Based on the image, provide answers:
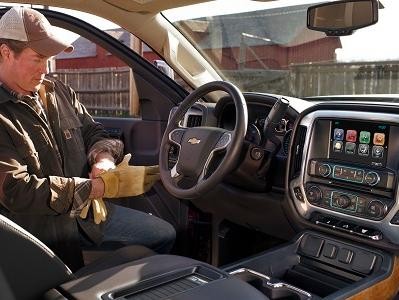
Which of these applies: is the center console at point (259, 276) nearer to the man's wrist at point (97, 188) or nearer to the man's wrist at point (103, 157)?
the man's wrist at point (97, 188)

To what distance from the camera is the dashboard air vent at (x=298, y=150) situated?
2195 mm

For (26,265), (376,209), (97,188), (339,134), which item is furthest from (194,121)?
(26,265)

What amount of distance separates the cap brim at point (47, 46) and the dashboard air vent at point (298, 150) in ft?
3.32

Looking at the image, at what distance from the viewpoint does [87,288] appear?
1409 mm

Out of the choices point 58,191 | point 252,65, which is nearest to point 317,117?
point 58,191

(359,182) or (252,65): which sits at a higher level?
(252,65)

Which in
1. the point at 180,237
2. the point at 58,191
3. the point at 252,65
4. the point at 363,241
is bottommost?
the point at 180,237

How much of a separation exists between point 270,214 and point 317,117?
519 millimetres

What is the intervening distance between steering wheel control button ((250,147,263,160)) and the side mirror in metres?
0.59

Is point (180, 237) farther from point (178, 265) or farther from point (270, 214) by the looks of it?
point (178, 265)

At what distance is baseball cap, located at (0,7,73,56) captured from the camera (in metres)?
2.07

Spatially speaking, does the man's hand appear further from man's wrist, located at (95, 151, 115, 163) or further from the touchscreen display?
the touchscreen display

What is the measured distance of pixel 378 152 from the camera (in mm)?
1958

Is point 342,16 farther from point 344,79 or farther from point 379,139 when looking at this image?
point 344,79
